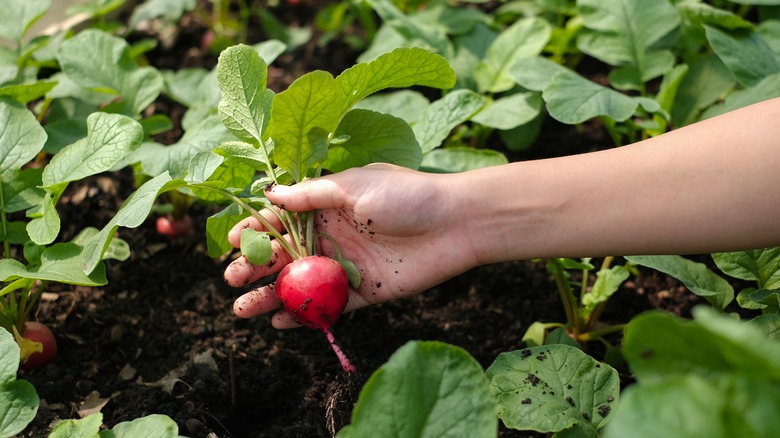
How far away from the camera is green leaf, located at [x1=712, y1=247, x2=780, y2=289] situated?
1.72 metres

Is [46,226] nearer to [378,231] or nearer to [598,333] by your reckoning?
[378,231]

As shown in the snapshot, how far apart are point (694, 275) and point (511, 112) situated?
758mm

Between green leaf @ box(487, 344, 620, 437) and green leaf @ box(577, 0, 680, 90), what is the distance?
3.94 feet

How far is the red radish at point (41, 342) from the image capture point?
70.5 inches

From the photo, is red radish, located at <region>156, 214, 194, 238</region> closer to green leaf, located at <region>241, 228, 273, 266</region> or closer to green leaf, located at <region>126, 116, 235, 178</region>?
green leaf, located at <region>126, 116, 235, 178</region>

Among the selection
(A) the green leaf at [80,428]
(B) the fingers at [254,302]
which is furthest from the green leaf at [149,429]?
(B) the fingers at [254,302]

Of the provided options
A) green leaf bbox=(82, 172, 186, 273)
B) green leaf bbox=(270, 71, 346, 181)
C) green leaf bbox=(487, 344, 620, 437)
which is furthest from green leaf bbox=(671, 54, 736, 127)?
green leaf bbox=(82, 172, 186, 273)

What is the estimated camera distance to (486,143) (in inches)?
105

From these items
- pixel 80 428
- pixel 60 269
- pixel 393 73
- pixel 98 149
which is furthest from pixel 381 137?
pixel 80 428

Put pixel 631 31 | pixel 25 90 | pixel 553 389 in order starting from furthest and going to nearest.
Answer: pixel 631 31, pixel 25 90, pixel 553 389

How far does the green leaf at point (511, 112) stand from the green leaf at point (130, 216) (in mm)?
1013

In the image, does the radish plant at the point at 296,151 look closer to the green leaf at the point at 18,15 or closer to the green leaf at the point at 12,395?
the green leaf at the point at 12,395

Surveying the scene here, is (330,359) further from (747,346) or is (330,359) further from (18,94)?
(747,346)

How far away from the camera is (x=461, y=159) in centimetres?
207
